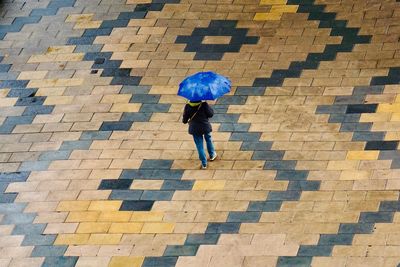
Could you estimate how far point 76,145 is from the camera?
59.9 ft

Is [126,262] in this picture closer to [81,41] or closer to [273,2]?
[81,41]

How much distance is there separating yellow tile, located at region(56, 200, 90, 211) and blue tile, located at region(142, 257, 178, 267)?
1.54m

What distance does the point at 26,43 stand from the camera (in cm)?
2100

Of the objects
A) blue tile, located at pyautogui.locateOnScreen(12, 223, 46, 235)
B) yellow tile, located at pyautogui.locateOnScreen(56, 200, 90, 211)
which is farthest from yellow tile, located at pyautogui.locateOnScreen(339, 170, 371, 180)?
blue tile, located at pyautogui.locateOnScreen(12, 223, 46, 235)

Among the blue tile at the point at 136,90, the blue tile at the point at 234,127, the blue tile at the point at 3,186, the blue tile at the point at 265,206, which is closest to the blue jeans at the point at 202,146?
the blue tile at the point at 234,127

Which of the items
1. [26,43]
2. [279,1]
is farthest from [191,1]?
[26,43]

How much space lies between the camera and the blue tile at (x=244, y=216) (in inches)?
644

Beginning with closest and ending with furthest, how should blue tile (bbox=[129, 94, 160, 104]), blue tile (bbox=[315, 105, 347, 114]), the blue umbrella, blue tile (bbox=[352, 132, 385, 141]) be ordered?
the blue umbrella
blue tile (bbox=[352, 132, 385, 141])
blue tile (bbox=[315, 105, 347, 114])
blue tile (bbox=[129, 94, 160, 104])

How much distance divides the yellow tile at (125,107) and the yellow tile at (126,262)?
3.52 metres

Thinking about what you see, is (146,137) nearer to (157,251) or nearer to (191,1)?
(157,251)

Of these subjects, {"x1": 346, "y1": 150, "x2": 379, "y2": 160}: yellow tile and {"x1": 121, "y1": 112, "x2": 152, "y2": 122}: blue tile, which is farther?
{"x1": 121, "y1": 112, "x2": 152, "y2": 122}: blue tile

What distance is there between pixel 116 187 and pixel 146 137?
120cm

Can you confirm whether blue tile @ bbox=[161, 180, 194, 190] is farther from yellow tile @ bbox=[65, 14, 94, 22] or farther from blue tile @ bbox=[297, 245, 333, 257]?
yellow tile @ bbox=[65, 14, 94, 22]

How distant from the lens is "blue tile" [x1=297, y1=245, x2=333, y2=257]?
15594mm
